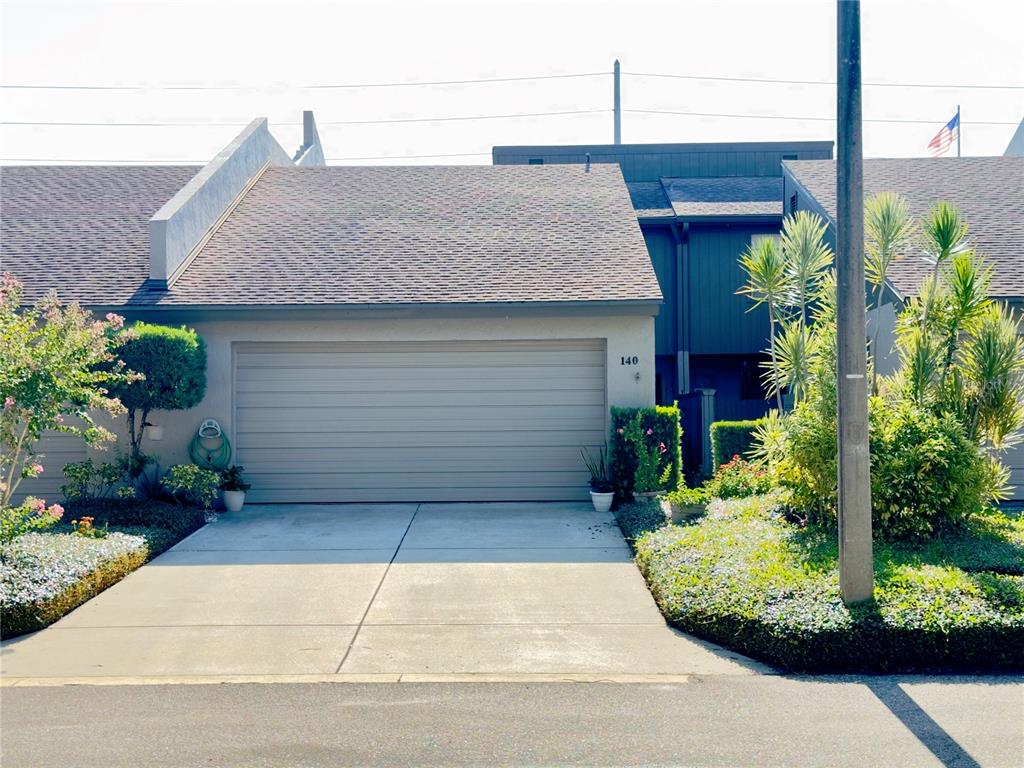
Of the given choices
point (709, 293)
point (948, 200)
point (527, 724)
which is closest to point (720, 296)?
point (709, 293)

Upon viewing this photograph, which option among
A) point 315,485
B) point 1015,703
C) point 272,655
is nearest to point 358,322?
point 315,485

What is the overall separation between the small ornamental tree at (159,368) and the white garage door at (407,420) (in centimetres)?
123

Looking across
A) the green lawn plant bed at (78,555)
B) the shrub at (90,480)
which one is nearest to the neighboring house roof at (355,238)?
the shrub at (90,480)

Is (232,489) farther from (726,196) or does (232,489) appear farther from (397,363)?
(726,196)

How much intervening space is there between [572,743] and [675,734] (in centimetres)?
60

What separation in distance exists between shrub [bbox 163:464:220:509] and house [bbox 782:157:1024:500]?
8.59 m

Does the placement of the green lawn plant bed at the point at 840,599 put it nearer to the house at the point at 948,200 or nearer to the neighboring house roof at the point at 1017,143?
the house at the point at 948,200

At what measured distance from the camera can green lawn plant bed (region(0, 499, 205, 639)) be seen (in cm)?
729

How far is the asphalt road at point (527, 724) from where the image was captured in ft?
16.0

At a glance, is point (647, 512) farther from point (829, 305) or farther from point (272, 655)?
point (272, 655)

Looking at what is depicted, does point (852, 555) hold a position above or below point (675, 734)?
above

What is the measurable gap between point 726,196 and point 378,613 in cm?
1494

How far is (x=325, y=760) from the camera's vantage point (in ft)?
15.9

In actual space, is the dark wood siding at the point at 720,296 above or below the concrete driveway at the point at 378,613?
above
